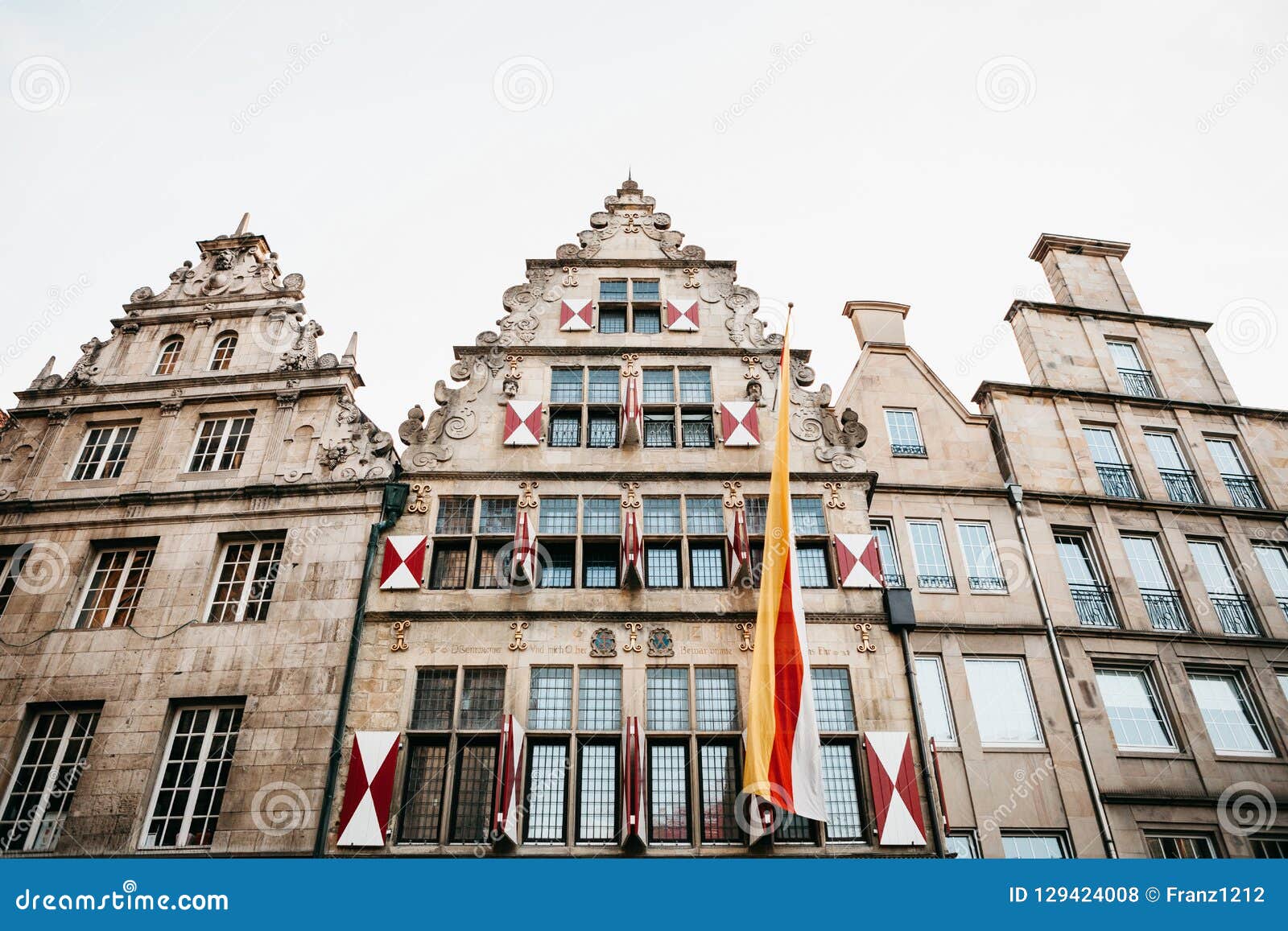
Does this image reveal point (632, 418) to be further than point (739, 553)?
Yes

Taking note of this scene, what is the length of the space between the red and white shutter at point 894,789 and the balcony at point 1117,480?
9250 mm

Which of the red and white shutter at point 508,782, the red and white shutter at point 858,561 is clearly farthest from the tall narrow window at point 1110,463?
the red and white shutter at point 508,782

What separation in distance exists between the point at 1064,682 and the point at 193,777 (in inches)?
576

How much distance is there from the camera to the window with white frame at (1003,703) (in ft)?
52.1

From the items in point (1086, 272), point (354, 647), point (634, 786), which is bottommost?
point (634, 786)

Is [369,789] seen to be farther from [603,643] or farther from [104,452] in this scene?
[104,452]

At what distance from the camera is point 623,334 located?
58.6 feet

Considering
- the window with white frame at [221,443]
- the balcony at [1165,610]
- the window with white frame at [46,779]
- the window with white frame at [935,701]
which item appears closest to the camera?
Result: the window with white frame at [46,779]

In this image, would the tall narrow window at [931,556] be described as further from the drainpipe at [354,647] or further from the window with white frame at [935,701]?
the drainpipe at [354,647]

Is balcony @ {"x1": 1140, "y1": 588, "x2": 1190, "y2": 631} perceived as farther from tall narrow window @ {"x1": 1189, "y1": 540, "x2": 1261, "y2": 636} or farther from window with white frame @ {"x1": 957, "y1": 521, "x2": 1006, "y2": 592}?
window with white frame @ {"x1": 957, "y1": 521, "x2": 1006, "y2": 592}

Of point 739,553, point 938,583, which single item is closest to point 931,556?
point 938,583

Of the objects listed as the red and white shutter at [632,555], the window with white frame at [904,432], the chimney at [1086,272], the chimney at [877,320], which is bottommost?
the red and white shutter at [632,555]

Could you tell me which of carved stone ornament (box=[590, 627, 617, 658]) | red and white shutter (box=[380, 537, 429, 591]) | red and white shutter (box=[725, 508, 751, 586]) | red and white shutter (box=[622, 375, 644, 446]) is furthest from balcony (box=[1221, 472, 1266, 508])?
red and white shutter (box=[380, 537, 429, 591])

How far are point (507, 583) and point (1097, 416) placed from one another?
14035mm
